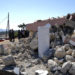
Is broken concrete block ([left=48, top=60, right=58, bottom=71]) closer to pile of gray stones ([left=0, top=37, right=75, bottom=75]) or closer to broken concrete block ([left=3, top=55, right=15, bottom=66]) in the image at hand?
pile of gray stones ([left=0, top=37, right=75, bottom=75])

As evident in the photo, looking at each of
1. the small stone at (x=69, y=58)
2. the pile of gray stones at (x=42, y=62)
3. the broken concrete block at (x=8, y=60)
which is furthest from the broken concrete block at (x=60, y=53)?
the broken concrete block at (x=8, y=60)

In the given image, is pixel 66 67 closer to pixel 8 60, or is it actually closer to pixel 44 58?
pixel 44 58

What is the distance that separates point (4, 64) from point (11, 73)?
63 centimetres

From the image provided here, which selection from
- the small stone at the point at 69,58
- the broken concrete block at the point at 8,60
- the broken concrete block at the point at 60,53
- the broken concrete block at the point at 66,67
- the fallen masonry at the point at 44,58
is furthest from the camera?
the broken concrete block at the point at 8,60

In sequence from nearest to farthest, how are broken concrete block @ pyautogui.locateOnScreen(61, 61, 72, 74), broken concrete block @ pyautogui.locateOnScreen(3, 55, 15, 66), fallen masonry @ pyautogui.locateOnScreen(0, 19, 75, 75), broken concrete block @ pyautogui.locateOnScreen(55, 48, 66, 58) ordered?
broken concrete block @ pyautogui.locateOnScreen(61, 61, 72, 74), fallen masonry @ pyautogui.locateOnScreen(0, 19, 75, 75), broken concrete block @ pyautogui.locateOnScreen(55, 48, 66, 58), broken concrete block @ pyautogui.locateOnScreen(3, 55, 15, 66)

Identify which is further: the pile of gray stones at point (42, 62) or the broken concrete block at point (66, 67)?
the pile of gray stones at point (42, 62)

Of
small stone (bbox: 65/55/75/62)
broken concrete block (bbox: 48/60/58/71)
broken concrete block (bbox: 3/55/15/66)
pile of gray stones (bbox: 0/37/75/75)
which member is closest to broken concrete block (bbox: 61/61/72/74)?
pile of gray stones (bbox: 0/37/75/75)

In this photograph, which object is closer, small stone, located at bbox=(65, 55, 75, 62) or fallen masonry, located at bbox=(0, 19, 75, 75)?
fallen masonry, located at bbox=(0, 19, 75, 75)

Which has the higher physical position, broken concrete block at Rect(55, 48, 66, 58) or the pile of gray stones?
broken concrete block at Rect(55, 48, 66, 58)

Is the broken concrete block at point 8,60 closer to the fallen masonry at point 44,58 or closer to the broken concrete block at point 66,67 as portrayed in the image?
the fallen masonry at point 44,58

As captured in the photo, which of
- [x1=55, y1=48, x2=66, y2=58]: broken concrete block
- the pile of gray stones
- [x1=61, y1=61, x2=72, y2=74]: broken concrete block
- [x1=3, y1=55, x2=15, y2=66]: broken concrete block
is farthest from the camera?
[x1=3, y1=55, x2=15, y2=66]: broken concrete block

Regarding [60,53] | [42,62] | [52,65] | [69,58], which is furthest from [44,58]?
[69,58]

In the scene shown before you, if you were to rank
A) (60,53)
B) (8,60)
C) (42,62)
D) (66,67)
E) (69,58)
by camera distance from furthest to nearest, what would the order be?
(42,62), (8,60), (60,53), (69,58), (66,67)

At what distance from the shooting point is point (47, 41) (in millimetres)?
5719
